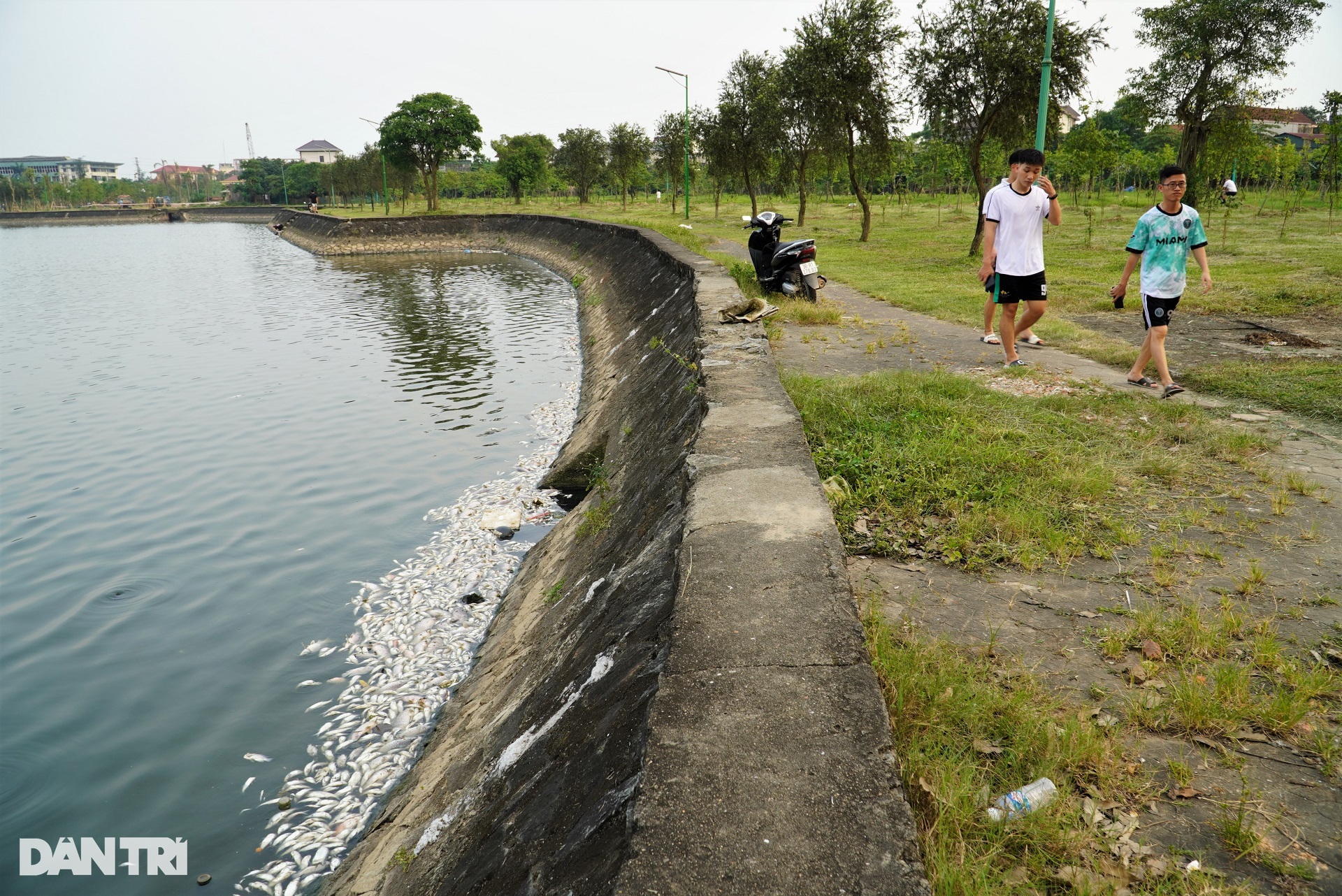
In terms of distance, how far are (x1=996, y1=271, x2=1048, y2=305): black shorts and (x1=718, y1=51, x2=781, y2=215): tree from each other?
Result: 23.9 meters

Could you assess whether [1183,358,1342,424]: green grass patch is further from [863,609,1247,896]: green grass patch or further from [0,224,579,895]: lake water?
[0,224,579,895]: lake water

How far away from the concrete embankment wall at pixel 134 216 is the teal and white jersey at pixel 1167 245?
3410 inches

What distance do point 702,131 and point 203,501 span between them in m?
30.7

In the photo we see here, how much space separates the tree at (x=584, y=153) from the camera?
51531 millimetres

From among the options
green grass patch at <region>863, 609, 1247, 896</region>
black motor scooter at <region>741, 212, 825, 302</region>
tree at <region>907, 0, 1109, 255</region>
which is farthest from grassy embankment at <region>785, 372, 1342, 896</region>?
tree at <region>907, 0, 1109, 255</region>

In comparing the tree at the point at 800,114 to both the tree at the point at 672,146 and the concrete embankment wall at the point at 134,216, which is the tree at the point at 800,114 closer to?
the tree at the point at 672,146

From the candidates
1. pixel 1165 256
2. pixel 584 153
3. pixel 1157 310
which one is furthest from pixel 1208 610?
pixel 584 153

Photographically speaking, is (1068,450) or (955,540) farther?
(1068,450)

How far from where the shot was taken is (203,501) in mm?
8531

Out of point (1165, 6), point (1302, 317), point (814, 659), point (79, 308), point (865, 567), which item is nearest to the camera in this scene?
point (814, 659)

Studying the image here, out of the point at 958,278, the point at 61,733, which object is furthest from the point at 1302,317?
the point at 61,733

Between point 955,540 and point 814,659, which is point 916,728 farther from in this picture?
point 955,540

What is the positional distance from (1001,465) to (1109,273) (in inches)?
474

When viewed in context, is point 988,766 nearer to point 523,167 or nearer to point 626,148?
point 626,148
